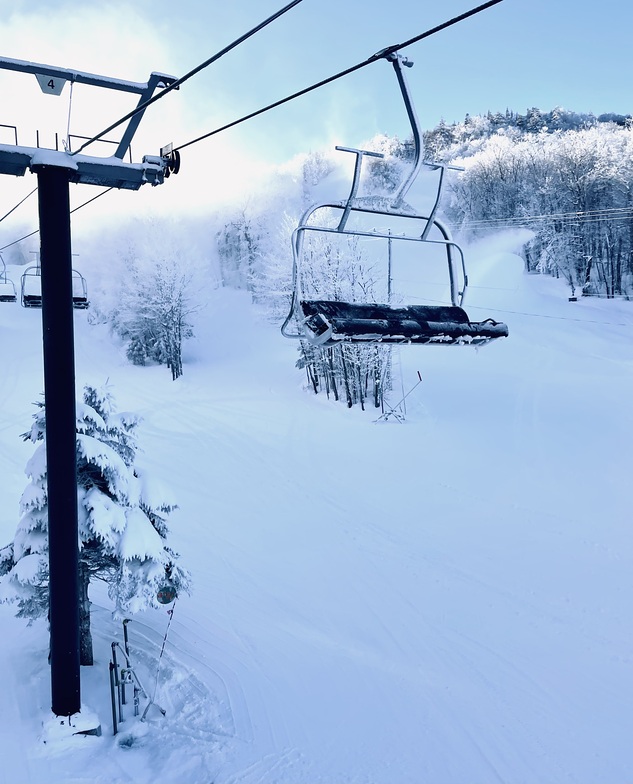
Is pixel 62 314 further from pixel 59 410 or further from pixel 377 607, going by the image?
pixel 377 607

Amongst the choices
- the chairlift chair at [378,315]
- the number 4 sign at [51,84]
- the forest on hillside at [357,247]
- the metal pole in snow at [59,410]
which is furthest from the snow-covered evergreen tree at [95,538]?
the forest on hillside at [357,247]

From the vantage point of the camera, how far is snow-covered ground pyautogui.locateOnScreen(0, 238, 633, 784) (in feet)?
19.6

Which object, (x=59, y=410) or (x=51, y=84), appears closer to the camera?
(x=51, y=84)

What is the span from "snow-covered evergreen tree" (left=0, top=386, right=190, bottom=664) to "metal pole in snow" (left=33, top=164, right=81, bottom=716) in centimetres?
107

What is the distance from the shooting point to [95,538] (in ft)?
22.1

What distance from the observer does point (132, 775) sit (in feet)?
17.7

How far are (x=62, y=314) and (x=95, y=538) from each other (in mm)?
2787

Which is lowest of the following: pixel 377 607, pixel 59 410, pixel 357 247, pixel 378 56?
pixel 377 607

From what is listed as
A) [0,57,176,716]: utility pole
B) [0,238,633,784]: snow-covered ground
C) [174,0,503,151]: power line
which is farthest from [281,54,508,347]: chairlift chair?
[0,238,633,784]: snow-covered ground

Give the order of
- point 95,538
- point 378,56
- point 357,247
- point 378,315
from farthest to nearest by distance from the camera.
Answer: point 357,247, point 95,538, point 378,315, point 378,56

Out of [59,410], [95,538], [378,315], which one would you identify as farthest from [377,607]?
[378,315]

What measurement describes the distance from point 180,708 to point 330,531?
6097 mm

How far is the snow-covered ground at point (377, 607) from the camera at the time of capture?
5.97 m

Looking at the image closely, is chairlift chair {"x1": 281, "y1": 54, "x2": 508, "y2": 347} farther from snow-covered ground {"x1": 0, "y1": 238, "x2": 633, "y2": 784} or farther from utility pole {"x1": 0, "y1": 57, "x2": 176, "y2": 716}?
snow-covered ground {"x1": 0, "y1": 238, "x2": 633, "y2": 784}
